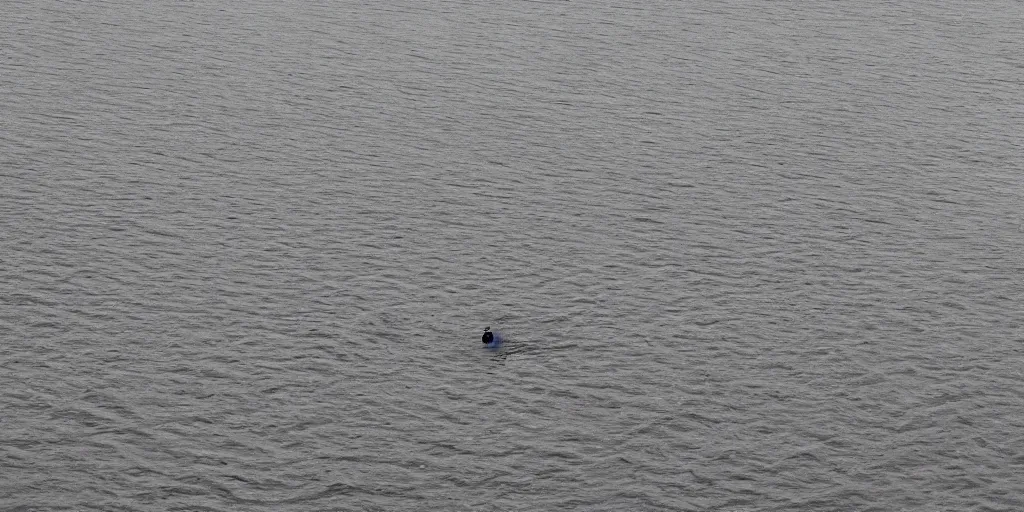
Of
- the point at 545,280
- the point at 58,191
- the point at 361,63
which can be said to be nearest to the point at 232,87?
the point at 361,63

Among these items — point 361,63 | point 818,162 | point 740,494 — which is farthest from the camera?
point 361,63

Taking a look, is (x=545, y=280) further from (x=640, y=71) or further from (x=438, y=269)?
(x=640, y=71)

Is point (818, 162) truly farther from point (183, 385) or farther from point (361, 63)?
point (183, 385)

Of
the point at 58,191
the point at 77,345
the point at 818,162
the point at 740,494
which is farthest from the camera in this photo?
the point at 818,162

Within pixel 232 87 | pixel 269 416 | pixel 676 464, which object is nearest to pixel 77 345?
pixel 269 416

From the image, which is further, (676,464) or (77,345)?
(77,345)

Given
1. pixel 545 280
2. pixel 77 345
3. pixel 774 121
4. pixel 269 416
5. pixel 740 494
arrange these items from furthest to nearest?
pixel 774 121, pixel 545 280, pixel 77 345, pixel 269 416, pixel 740 494
